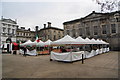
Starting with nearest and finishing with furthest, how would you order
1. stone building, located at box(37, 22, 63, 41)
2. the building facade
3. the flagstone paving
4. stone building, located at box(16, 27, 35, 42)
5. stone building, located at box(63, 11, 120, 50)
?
the flagstone paving → stone building, located at box(63, 11, 120, 50) → the building facade → stone building, located at box(37, 22, 63, 41) → stone building, located at box(16, 27, 35, 42)

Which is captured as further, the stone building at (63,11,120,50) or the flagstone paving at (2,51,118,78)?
the stone building at (63,11,120,50)

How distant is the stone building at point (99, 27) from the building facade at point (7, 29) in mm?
26935

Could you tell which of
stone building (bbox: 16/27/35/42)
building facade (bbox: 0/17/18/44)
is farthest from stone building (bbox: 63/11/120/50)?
building facade (bbox: 0/17/18/44)

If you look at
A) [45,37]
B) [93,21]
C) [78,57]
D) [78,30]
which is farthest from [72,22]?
[78,57]

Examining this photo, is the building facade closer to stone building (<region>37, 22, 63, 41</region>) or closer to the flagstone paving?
stone building (<region>37, 22, 63, 41</region>)

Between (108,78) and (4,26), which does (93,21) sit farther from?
(4,26)

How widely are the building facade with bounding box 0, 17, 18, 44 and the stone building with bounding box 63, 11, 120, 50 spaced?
26.9 m

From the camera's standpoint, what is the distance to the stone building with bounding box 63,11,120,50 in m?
28.3

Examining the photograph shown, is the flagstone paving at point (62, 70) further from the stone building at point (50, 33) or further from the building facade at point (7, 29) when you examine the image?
the building facade at point (7, 29)

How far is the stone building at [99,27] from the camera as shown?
28.3 m

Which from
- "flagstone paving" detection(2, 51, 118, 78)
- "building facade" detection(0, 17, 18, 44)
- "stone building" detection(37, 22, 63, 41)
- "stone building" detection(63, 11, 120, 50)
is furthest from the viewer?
"stone building" detection(37, 22, 63, 41)

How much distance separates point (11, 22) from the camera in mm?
48562

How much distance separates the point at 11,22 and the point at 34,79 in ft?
160

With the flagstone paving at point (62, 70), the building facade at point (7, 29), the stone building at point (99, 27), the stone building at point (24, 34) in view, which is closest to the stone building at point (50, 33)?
the stone building at point (24, 34)
